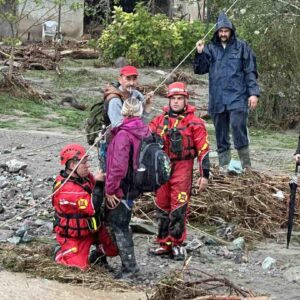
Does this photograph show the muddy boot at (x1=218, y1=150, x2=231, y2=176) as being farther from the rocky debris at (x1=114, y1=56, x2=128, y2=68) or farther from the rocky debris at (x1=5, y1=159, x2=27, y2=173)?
the rocky debris at (x1=114, y1=56, x2=128, y2=68)

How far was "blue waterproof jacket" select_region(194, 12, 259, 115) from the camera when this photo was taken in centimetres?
909

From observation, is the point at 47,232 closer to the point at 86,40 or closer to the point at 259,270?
the point at 259,270

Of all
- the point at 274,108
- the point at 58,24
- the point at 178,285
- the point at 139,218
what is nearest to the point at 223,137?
the point at 139,218

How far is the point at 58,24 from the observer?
2669 cm

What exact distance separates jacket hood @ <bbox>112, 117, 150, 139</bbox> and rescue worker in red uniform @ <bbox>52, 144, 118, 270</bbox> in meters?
0.39

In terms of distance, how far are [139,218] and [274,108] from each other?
764 centimetres

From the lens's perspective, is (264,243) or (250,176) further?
(250,176)

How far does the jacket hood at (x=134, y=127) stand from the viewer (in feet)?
20.4

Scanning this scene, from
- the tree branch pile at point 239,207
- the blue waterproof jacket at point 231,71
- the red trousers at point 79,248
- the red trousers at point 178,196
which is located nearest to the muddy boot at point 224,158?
the blue waterproof jacket at point 231,71

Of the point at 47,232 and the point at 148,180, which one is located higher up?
the point at 148,180

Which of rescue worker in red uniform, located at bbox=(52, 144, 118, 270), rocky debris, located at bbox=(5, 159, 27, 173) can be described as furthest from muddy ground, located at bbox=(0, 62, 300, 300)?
rescue worker in red uniform, located at bbox=(52, 144, 118, 270)

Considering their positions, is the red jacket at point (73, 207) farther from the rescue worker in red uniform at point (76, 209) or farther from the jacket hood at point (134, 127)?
the jacket hood at point (134, 127)

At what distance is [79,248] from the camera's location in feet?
21.0

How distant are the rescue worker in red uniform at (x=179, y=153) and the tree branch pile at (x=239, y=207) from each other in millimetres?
1083
